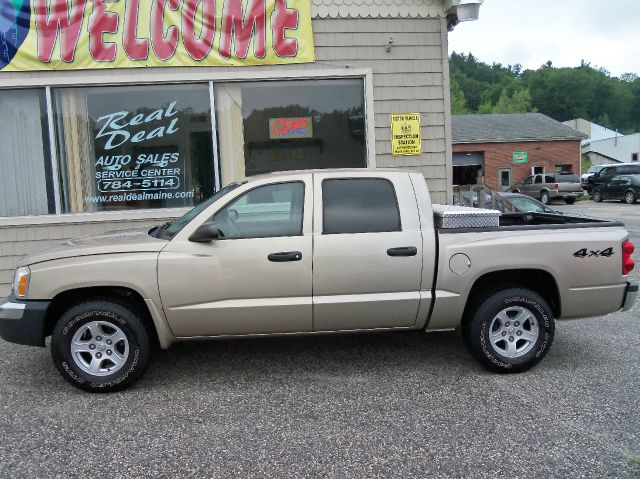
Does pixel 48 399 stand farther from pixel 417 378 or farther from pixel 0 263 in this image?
pixel 0 263

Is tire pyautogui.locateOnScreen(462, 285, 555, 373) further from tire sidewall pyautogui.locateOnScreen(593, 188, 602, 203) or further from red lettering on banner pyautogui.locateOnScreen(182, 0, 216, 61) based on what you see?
tire sidewall pyautogui.locateOnScreen(593, 188, 602, 203)

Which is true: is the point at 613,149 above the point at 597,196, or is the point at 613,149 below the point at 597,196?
above

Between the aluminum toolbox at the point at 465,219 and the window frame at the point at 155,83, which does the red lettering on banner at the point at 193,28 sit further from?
the aluminum toolbox at the point at 465,219

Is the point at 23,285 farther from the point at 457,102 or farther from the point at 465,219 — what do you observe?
the point at 457,102

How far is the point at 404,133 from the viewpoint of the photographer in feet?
25.6

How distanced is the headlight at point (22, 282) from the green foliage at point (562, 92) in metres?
91.5

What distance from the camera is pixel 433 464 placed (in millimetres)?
3188

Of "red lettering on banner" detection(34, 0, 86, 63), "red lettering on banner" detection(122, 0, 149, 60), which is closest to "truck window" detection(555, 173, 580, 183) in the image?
"red lettering on banner" detection(122, 0, 149, 60)

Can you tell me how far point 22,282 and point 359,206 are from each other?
2.67 m

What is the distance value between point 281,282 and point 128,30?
480 cm

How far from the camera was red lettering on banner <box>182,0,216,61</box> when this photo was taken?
7.34 meters

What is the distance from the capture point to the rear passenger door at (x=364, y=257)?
4.32 meters

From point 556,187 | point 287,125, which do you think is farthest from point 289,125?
point 556,187

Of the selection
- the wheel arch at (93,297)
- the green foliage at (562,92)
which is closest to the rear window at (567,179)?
the wheel arch at (93,297)
